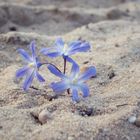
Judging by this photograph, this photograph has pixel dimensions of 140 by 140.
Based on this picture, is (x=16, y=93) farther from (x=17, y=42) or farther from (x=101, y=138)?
(x=17, y=42)

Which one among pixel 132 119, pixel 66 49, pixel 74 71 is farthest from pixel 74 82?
pixel 132 119

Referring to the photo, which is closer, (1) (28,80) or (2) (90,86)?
(1) (28,80)

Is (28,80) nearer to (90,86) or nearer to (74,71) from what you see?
(74,71)

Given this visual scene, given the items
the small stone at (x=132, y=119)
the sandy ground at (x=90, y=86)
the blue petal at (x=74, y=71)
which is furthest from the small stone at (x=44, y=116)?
the small stone at (x=132, y=119)

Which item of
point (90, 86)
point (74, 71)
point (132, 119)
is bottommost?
point (132, 119)

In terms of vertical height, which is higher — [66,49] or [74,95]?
[66,49]

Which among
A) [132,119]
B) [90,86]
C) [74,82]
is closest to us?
[132,119]
